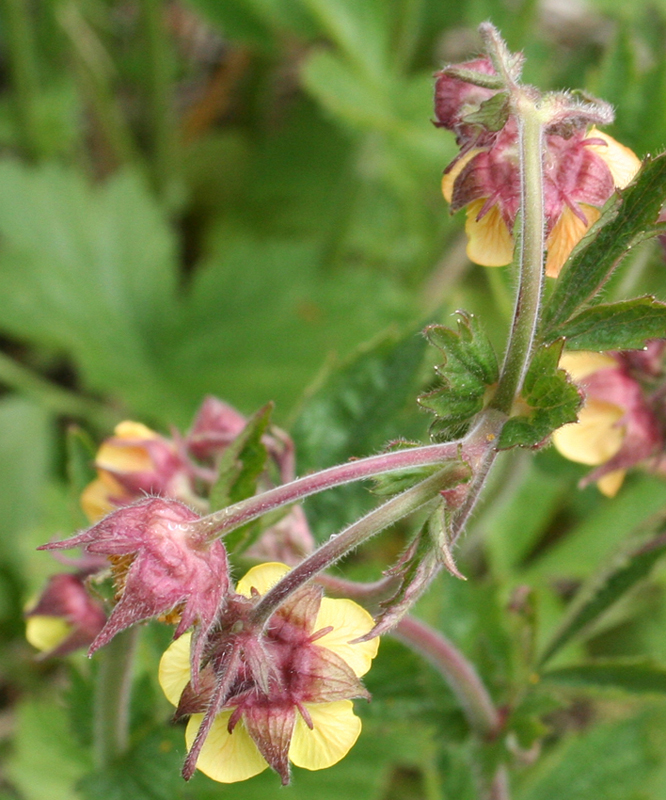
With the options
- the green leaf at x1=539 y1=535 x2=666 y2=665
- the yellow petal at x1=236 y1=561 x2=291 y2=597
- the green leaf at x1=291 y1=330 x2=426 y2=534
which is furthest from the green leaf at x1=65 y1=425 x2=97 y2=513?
the green leaf at x1=539 y1=535 x2=666 y2=665

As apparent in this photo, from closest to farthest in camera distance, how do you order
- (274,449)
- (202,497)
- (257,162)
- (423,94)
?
(274,449) < (202,497) < (423,94) < (257,162)

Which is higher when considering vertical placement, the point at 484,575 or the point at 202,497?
the point at 202,497

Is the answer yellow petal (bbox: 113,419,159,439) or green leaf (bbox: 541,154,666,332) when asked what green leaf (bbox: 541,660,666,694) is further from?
yellow petal (bbox: 113,419,159,439)

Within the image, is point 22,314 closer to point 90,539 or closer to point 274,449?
point 274,449

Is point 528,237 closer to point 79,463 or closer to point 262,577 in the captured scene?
point 262,577

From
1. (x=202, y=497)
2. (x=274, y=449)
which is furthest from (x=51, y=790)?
(x=274, y=449)

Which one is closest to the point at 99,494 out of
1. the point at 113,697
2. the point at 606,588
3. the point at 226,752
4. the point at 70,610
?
the point at 70,610
